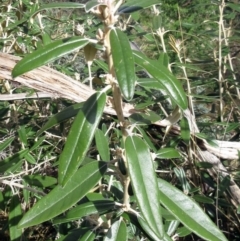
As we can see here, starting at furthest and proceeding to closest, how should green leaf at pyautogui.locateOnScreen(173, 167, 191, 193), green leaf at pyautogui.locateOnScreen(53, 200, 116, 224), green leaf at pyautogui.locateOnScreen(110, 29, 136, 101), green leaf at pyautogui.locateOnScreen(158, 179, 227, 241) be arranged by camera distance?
green leaf at pyautogui.locateOnScreen(173, 167, 191, 193) → green leaf at pyautogui.locateOnScreen(53, 200, 116, 224) → green leaf at pyautogui.locateOnScreen(158, 179, 227, 241) → green leaf at pyautogui.locateOnScreen(110, 29, 136, 101)

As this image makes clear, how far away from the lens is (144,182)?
92cm

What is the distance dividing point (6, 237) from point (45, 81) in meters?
0.86

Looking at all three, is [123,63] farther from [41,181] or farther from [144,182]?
[41,181]

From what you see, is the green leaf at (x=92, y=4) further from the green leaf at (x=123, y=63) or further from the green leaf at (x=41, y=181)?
the green leaf at (x=41, y=181)

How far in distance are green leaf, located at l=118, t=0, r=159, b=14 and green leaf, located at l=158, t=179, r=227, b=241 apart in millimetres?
383

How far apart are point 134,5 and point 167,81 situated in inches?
8.6

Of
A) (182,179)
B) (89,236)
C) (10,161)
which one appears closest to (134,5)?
(89,236)

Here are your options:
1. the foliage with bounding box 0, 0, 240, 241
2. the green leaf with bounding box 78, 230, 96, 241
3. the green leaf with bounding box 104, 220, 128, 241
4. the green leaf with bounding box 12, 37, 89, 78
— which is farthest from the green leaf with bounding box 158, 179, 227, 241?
the green leaf with bounding box 12, 37, 89, 78

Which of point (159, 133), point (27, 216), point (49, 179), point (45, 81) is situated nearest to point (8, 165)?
point (49, 179)

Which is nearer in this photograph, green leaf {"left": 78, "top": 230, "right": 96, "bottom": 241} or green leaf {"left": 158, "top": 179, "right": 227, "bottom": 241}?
green leaf {"left": 158, "top": 179, "right": 227, "bottom": 241}

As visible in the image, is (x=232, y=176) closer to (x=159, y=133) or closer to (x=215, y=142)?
(x=215, y=142)

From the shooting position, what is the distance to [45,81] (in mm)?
1431

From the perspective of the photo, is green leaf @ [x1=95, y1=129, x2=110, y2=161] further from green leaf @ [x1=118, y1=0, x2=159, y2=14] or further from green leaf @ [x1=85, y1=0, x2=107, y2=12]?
green leaf @ [x1=85, y1=0, x2=107, y2=12]

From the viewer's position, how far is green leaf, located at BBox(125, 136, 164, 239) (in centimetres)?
90
